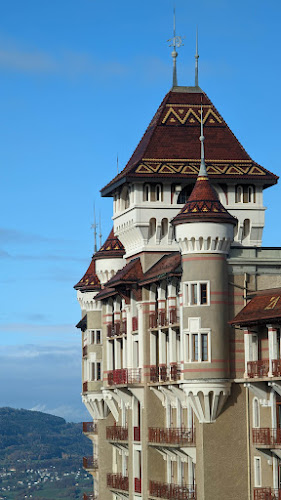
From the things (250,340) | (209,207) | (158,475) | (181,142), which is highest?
(181,142)

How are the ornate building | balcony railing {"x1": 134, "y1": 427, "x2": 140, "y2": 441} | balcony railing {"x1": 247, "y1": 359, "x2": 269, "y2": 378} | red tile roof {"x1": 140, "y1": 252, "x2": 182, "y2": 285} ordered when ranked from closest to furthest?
balcony railing {"x1": 247, "y1": 359, "x2": 269, "y2": 378}
the ornate building
red tile roof {"x1": 140, "y1": 252, "x2": 182, "y2": 285}
balcony railing {"x1": 134, "y1": 427, "x2": 140, "y2": 441}

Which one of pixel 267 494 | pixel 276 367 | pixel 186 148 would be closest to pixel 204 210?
pixel 276 367

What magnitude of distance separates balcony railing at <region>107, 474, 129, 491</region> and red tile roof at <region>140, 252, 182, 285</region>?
19.0m

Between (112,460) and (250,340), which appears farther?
(112,460)

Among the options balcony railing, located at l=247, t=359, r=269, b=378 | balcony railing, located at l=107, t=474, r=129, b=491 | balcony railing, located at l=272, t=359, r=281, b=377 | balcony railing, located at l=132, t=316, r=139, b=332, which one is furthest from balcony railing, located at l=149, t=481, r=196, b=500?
balcony railing, located at l=272, t=359, r=281, b=377

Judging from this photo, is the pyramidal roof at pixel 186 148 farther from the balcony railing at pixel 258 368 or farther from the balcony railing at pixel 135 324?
the balcony railing at pixel 258 368

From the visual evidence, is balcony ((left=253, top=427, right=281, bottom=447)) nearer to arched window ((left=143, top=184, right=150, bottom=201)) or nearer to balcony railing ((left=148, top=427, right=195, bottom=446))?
balcony railing ((left=148, top=427, right=195, bottom=446))

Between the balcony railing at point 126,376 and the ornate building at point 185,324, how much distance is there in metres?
0.16

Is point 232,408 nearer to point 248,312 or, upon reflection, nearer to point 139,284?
point 248,312

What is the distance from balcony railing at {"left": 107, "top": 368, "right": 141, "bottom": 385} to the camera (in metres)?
103

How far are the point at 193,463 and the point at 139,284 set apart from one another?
15.2 metres

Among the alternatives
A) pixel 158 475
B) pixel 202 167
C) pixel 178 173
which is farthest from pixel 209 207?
pixel 158 475

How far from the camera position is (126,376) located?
105m

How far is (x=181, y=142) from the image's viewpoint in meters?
105
